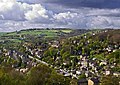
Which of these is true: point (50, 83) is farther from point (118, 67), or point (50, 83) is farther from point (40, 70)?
point (118, 67)

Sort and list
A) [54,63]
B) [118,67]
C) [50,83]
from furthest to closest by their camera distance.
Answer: [54,63] < [118,67] < [50,83]

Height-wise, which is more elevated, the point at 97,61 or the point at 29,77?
the point at 29,77

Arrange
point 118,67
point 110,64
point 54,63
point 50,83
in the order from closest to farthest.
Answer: point 50,83, point 118,67, point 110,64, point 54,63

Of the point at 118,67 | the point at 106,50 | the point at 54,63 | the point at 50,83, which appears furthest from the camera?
the point at 106,50

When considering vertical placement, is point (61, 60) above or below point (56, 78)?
below

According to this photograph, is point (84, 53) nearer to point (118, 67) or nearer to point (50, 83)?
point (118, 67)

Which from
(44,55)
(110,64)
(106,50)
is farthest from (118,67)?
(44,55)

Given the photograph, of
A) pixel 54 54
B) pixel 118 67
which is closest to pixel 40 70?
pixel 118 67

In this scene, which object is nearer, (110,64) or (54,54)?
(110,64)

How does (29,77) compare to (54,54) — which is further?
(54,54)
